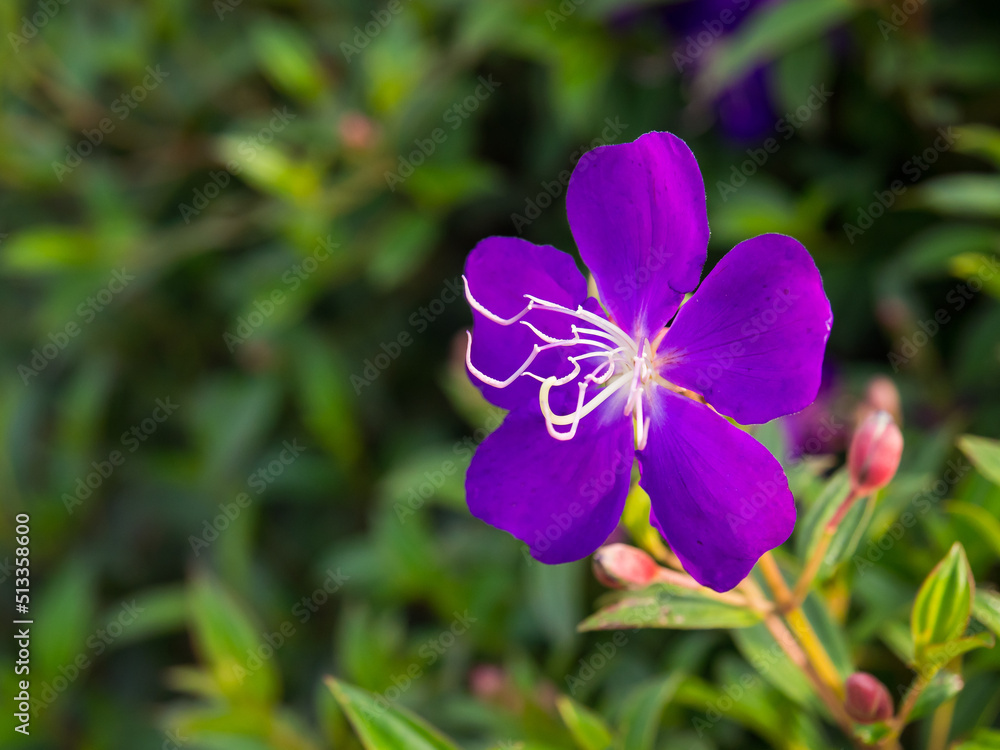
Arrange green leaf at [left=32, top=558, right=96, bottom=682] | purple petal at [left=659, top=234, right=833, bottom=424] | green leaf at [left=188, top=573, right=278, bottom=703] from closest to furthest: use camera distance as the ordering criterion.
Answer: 1. purple petal at [left=659, top=234, right=833, bottom=424]
2. green leaf at [left=188, top=573, right=278, bottom=703]
3. green leaf at [left=32, top=558, right=96, bottom=682]

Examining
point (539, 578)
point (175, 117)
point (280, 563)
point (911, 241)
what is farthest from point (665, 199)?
point (175, 117)

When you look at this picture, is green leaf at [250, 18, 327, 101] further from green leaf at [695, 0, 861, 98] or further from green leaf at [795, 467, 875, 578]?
green leaf at [795, 467, 875, 578]

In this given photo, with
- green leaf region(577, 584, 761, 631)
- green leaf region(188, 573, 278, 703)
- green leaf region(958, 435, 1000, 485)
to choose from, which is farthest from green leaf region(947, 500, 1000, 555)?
green leaf region(188, 573, 278, 703)

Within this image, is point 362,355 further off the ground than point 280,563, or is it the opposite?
point 362,355

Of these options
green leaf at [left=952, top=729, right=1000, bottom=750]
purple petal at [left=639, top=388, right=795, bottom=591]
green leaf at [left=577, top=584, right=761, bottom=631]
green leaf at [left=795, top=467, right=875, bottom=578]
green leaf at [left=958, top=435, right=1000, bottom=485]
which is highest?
purple petal at [left=639, top=388, right=795, bottom=591]

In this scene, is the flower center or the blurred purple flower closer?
the flower center

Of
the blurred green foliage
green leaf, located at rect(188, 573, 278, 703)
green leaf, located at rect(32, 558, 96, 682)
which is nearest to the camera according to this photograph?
the blurred green foliage

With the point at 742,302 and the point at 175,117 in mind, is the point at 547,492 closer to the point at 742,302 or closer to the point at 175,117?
the point at 742,302
